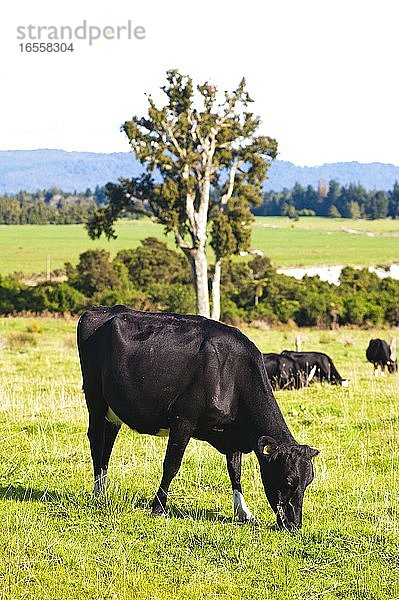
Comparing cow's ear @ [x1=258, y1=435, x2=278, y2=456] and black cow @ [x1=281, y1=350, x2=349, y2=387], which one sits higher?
cow's ear @ [x1=258, y1=435, x2=278, y2=456]

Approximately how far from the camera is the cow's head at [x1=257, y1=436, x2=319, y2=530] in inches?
317

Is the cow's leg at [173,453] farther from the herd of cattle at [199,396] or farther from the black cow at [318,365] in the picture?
the black cow at [318,365]

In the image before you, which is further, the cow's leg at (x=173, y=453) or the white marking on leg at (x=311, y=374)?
the white marking on leg at (x=311, y=374)

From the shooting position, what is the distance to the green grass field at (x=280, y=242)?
339ft

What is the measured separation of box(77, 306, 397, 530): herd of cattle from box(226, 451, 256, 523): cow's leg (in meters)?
0.01

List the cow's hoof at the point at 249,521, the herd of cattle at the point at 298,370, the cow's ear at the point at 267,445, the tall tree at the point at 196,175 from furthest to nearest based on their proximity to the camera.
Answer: the tall tree at the point at 196,175, the herd of cattle at the point at 298,370, the cow's hoof at the point at 249,521, the cow's ear at the point at 267,445

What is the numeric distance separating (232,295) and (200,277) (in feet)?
51.0

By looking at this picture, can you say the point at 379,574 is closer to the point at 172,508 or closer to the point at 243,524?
the point at 243,524

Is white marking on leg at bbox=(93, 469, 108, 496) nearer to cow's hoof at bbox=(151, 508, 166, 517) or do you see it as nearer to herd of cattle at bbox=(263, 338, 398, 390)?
cow's hoof at bbox=(151, 508, 166, 517)

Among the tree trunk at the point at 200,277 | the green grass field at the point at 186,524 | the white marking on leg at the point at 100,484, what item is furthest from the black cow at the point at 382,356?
the white marking on leg at the point at 100,484

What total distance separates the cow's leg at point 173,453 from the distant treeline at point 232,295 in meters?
37.8

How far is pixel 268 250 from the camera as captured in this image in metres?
126

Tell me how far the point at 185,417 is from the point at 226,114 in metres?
30.5

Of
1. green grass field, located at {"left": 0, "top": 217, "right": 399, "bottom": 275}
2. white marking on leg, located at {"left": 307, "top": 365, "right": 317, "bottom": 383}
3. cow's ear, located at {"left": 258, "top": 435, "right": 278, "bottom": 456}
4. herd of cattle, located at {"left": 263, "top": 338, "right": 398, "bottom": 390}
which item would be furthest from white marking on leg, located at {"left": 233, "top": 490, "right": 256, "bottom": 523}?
green grass field, located at {"left": 0, "top": 217, "right": 399, "bottom": 275}
